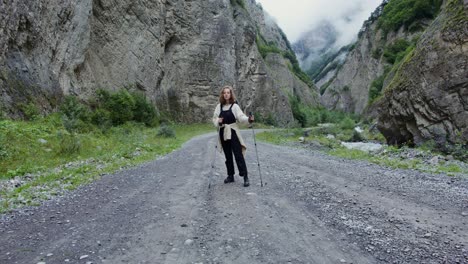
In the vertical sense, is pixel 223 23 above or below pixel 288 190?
above

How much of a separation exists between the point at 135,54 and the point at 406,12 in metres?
53.0

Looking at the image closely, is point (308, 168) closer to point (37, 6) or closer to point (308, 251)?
point (308, 251)

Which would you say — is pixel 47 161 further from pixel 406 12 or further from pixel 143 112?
pixel 406 12

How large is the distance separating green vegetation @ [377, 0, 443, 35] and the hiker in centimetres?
5848

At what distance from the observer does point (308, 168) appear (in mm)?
10281

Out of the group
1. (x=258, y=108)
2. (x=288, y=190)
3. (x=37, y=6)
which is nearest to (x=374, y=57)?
(x=258, y=108)

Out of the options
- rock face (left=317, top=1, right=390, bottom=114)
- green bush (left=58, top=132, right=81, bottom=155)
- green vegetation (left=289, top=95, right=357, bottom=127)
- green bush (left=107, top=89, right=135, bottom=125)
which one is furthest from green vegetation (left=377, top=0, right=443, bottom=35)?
green bush (left=58, top=132, right=81, bottom=155)

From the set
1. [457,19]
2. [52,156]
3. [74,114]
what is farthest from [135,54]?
[457,19]

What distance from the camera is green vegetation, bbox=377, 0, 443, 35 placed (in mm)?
55263

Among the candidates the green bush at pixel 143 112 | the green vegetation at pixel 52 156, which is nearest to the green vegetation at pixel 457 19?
the green vegetation at pixel 52 156

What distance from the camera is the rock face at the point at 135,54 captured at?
18250 mm

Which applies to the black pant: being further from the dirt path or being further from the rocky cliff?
the rocky cliff

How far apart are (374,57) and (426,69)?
69201 mm

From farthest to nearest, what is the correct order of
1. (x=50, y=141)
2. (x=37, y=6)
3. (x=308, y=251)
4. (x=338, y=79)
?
(x=338, y=79), (x=37, y=6), (x=50, y=141), (x=308, y=251)
